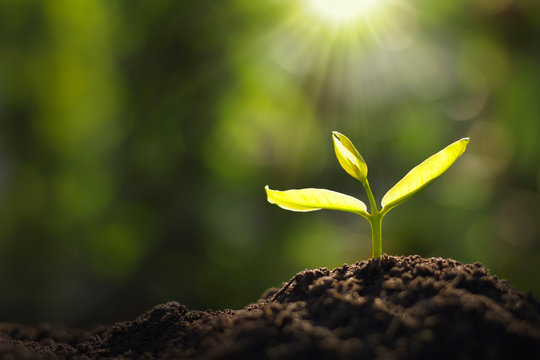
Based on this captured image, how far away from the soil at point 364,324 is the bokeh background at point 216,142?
224cm

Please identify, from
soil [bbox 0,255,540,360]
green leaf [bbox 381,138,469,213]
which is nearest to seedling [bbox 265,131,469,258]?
green leaf [bbox 381,138,469,213]

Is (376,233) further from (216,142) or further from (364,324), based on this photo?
(216,142)

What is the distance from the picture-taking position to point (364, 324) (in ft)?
2.09

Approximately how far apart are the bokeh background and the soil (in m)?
2.24

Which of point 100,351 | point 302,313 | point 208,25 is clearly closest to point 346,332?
point 302,313

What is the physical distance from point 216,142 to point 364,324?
259 centimetres

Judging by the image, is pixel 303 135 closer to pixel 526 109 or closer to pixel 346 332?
pixel 526 109

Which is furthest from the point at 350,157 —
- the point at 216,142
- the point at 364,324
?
the point at 216,142

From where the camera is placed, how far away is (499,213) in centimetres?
299

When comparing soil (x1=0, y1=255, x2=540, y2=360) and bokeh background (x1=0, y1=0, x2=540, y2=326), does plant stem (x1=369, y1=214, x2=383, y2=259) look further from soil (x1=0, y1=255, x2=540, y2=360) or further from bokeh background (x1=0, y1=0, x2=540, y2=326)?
bokeh background (x1=0, y1=0, x2=540, y2=326)

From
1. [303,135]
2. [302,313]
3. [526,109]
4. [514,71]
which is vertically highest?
[514,71]

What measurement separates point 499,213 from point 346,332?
2.76 meters

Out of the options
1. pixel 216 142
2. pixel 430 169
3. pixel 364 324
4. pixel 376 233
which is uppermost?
pixel 216 142

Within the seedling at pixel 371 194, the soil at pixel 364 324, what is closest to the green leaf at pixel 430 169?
the seedling at pixel 371 194
